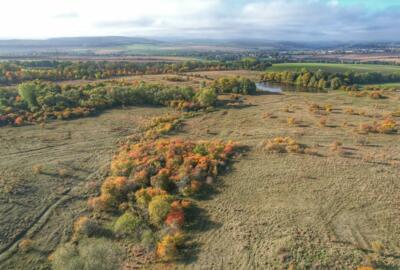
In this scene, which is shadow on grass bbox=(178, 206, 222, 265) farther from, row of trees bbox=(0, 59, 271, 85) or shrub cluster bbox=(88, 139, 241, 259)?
row of trees bbox=(0, 59, 271, 85)

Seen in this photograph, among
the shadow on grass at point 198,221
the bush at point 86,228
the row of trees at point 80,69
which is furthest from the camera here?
the row of trees at point 80,69

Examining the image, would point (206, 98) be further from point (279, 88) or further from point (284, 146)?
point (279, 88)

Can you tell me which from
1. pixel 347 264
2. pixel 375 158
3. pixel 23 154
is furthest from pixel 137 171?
pixel 375 158

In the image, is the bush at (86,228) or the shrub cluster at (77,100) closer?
the bush at (86,228)

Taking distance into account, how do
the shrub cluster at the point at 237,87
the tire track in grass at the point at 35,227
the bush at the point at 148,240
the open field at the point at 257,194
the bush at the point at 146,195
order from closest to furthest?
1. the open field at the point at 257,194
2. the bush at the point at 148,240
3. the tire track in grass at the point at 35,227
4. the bush at the point at 146,195
5. the shrub cluster at the point at 237,87

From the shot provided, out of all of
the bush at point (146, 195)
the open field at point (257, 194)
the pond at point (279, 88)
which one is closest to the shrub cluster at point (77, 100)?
the open field at point (257, 194)

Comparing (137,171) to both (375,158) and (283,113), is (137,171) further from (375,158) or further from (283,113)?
(283,113)

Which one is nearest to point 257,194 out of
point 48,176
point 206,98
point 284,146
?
point 284,146

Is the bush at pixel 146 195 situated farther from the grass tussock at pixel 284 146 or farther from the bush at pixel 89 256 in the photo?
the grass tussock at pixel 284 146
